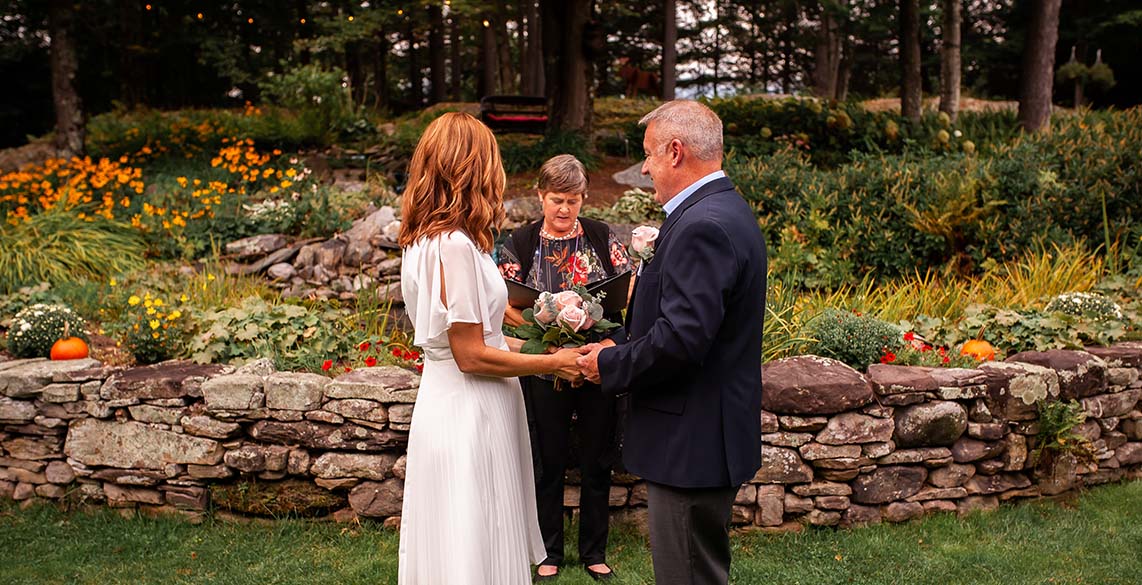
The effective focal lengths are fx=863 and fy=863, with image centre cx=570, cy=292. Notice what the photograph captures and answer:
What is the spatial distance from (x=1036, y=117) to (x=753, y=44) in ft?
56.6

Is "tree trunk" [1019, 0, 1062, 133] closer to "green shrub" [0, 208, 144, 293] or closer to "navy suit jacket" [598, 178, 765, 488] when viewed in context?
"navy suit jacket" [598, 178, 765, 488]

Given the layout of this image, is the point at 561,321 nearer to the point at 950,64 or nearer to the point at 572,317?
the point at 572,317

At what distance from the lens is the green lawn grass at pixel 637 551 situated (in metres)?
3.98

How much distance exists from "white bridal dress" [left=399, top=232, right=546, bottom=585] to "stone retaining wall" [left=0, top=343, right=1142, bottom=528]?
1.68 metres

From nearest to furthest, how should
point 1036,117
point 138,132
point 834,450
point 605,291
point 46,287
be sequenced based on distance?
point 605,291 → point 834,450 → point 46,287 → point 1036,117 → point 138,132

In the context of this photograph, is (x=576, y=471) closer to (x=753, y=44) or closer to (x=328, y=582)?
(x=328, y=582)

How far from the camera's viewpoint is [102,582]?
3.96 metres

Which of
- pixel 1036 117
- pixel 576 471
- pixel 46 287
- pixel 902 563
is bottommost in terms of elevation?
pixel 902 563

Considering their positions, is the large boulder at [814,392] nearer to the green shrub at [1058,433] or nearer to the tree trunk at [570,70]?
the green shrub at [1058,433]

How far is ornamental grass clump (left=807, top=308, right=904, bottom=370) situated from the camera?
482 cm

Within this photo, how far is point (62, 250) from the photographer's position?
6.73 meters

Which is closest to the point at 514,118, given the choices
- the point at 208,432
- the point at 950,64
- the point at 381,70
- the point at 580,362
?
the point at 950,64

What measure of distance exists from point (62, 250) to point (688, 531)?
612cm

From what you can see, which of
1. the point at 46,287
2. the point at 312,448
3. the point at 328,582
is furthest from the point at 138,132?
the point at 328,582
